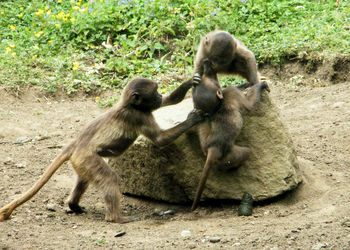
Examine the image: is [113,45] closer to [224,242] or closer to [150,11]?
[150,11]

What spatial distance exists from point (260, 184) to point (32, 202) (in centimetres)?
302

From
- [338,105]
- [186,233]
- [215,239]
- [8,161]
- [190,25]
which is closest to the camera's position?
[215,239]

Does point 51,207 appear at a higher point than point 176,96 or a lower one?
lower

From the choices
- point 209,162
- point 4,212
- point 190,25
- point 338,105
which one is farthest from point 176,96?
point 190,25

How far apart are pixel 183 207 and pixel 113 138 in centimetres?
134

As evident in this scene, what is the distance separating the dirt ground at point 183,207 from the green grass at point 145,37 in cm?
77

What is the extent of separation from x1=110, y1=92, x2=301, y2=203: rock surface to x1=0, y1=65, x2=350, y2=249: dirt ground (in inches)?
9.1

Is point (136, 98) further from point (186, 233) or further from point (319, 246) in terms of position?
point (319, 246)

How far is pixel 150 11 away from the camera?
11.9m

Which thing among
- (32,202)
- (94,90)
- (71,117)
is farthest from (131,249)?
(94,90)

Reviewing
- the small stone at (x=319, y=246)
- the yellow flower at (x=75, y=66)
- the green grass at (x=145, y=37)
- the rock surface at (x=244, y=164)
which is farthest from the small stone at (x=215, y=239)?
the yellow flower at (x=75, y=66)

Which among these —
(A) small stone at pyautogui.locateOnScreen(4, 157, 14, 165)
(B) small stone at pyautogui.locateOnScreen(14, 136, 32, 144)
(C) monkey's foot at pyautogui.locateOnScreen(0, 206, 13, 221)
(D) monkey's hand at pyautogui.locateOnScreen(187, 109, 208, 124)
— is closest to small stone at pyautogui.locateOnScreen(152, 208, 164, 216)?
(D) monkey's hand at pyautogui.locateOnScreen(187, 109, 208, 124)

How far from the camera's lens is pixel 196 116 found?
20.6 feet

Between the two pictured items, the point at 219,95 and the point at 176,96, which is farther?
the point at 176,96
